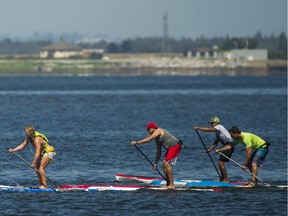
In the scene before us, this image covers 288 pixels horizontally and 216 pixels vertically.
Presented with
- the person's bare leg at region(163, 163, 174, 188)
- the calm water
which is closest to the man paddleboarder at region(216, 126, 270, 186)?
the calm water

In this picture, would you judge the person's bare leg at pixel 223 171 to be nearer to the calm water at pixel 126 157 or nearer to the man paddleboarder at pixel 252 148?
the man paddleboarder at pixel 252 148

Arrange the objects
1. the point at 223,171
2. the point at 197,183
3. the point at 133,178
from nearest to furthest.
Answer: the point at 197,183, the point at 223,171, the point at 133,178

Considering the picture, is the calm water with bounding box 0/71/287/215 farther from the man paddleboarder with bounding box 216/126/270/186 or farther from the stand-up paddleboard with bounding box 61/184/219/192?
the man paddleboarder with bounding box 216/126/270/186

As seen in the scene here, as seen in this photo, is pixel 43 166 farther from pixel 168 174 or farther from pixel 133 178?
pixel 133 178

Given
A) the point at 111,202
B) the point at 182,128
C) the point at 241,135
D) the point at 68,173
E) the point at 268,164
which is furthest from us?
the point at 182,128

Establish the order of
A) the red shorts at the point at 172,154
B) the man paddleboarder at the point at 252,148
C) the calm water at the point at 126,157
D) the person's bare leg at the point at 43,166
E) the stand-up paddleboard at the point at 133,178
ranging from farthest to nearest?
the stand-up paddleboard at the point at 133,178, the man paddleboarder at the point at 252,148, the red shorts at the point at 172,154, the person's bare leg at the point at 43,166, the calm water at the point at 126,157

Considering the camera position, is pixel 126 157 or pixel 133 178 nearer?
pixel 133 178

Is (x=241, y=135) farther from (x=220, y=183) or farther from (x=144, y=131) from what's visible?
(x=144, y=131)

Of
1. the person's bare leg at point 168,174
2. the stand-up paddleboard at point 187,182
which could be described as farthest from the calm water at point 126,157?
the stand-up paddleboard at point 187,182

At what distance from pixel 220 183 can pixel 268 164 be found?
6388 millimetres

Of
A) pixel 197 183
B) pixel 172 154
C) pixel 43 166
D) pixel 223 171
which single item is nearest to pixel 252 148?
pixel 223 171

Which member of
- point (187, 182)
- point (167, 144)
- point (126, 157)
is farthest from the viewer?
point (126, 157)

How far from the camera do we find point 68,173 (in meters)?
34.9

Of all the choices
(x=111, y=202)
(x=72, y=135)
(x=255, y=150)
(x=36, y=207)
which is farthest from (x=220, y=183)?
(x=72, y=135)
